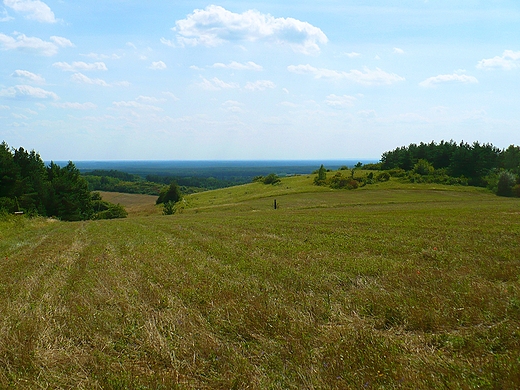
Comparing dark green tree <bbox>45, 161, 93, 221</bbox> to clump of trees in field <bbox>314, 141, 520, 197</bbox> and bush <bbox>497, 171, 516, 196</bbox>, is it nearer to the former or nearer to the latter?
clump of trees in field <bbox>314, 141, 520, 197</bbox>

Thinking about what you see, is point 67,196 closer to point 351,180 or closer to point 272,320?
point 351,180

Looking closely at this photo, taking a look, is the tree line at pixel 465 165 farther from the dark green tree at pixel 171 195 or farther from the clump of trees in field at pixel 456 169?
the dark green tree at pixel 171 195

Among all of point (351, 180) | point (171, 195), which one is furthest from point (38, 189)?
point (351, 180)

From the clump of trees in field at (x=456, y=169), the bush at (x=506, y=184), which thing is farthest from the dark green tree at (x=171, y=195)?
the bush at (x=506, y=184)

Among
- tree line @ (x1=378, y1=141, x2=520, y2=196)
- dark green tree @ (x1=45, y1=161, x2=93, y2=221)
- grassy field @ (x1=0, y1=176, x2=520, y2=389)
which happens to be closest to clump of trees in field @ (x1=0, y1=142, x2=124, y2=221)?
dark green tree @ (x1=45, y1=161, x2=93, y2=221)

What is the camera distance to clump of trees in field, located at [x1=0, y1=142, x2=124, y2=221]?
5759cm

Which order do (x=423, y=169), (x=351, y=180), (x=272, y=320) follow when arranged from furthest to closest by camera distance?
(x=423, y=169)
(x=351, y=180)
(x=272, y=320)

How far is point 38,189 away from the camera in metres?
66.1

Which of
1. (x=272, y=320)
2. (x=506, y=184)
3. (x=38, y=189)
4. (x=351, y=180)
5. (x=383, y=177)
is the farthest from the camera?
(x=383, y=177)

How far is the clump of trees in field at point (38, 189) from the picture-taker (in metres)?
57.6

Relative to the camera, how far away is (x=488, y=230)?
734 inches

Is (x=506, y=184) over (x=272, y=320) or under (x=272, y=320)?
over

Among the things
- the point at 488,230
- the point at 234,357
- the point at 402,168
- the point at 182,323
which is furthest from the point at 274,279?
the point at 402,168

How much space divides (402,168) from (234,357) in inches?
3824
